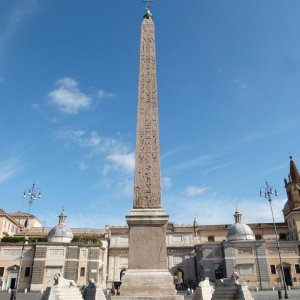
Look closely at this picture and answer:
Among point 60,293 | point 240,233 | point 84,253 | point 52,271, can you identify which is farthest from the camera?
point 240,233

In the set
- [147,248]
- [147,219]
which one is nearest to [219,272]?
[147,248]

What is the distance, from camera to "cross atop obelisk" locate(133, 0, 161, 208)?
8.56 metres

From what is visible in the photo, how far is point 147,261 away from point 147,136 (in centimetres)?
330

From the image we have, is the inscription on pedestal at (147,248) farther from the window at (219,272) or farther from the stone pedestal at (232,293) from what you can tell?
the window at (219,272)

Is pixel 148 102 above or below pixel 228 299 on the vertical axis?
above

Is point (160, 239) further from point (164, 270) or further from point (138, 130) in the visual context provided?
point (138, 130)

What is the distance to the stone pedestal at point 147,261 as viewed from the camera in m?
7.39

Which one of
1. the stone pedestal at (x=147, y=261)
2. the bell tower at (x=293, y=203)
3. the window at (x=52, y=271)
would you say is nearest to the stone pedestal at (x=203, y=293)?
the stone pedestal at (x=147, y=261)

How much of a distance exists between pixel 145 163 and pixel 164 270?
8.95 ft

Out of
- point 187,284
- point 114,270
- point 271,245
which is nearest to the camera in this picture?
point 271,245

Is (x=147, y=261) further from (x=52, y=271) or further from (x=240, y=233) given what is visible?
(x=240, y=233)

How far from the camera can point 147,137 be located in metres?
9.16

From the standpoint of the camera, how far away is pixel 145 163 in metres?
8.84

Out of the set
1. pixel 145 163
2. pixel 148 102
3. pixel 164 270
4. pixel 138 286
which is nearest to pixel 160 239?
pixel 164 270
